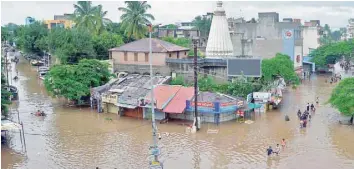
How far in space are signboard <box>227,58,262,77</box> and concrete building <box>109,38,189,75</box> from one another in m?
6.31

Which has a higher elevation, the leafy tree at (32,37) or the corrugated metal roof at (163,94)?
the leafy tree at (32,37)

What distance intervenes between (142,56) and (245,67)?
397 inches

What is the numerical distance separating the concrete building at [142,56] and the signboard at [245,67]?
6.31 meters

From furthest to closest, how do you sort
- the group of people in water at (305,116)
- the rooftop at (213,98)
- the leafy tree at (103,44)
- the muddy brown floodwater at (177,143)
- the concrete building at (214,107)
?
the leafy tree at (103,44) < the rooftop at (213,98) < the concrete building at (214,107) < the group of people in water at (305,116) < the muddy brown floodwater at (177,143)

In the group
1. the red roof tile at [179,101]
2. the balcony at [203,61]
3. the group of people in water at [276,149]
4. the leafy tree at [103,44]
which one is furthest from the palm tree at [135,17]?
the group of people in water at [276,149]

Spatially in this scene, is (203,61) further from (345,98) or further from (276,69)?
(345,98)

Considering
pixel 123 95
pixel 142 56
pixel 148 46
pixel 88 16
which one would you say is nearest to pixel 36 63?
pixel 88 16

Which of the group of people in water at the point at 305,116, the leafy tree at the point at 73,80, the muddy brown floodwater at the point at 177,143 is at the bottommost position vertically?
the muddy brown floodwater at the point at 177,143

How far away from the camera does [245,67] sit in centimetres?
3750

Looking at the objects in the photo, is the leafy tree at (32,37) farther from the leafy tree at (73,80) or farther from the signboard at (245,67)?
the signboard at (245,67)

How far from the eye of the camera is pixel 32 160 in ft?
76.3

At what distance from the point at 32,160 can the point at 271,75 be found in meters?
26.7

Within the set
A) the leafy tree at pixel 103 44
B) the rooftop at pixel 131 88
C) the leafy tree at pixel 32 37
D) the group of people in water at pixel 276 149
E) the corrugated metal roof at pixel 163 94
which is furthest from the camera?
the leafy tree at pixel 32 37

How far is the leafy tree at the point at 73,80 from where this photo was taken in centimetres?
3550
